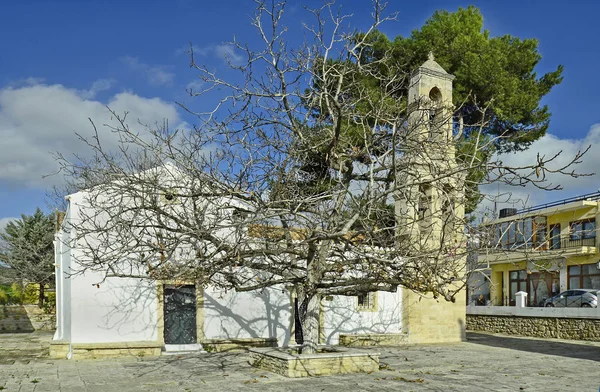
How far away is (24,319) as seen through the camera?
24.4 meters

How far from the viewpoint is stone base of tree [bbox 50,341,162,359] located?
45.2 ft

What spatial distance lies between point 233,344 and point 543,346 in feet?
32.0

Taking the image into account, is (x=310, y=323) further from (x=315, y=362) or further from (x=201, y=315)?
(x=201, y=315)

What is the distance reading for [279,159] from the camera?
1137cm

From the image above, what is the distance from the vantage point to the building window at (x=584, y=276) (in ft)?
94.5

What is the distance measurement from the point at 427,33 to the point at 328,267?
49.1 feet

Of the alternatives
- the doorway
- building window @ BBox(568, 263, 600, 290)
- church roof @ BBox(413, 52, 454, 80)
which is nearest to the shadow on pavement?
church roof @ BBox(413, 52, 454, 80)

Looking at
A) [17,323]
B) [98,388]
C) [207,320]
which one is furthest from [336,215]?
[17,323]

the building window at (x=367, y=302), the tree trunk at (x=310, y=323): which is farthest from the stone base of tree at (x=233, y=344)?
the tree trunk at (x=310, y=323)

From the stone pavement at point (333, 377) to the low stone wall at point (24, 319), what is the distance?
878 centimetres

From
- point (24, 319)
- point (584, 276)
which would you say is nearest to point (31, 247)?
point (24, 319)

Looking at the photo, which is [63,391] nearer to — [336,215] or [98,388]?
[98,388]

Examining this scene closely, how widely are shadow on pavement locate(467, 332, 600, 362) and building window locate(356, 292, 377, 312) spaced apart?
12.9ft

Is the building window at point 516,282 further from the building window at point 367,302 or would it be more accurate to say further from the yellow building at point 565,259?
the building window at point 367,302
